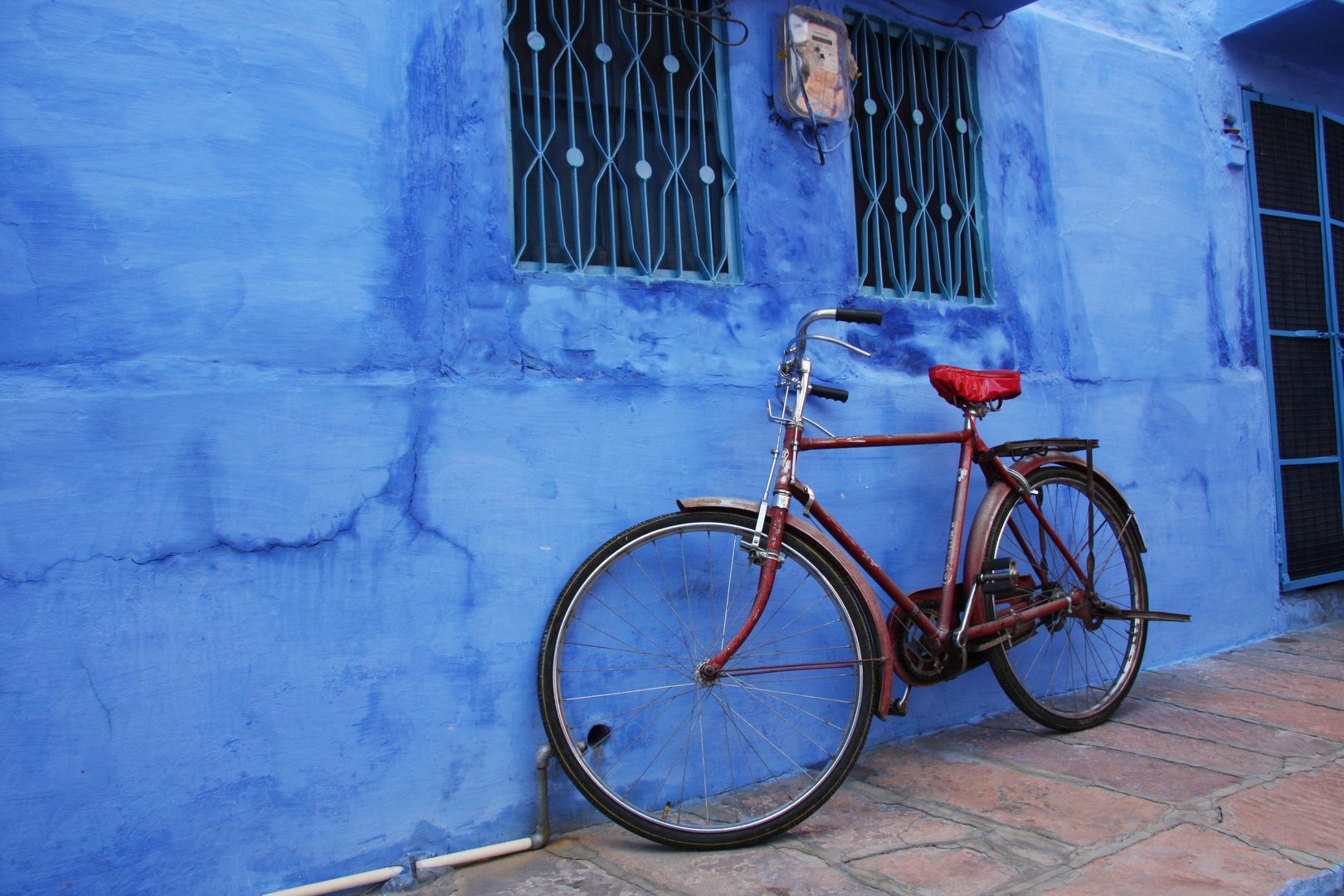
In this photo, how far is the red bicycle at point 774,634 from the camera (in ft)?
8.27

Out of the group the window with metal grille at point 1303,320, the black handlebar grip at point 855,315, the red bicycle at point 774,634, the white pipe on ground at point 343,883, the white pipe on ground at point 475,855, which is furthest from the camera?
the window with metal grille at point 1303,320

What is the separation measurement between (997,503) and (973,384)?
0.44 metres

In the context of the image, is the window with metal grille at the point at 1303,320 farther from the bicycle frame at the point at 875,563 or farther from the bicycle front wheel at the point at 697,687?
the bicycle front wheel at the point at 697,687

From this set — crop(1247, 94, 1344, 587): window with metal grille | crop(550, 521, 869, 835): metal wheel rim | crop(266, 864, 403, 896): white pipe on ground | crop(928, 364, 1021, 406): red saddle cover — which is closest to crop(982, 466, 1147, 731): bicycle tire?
crop(928, 364, 1021, 406): red saddle cover

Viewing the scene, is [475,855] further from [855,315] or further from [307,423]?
[855,315]

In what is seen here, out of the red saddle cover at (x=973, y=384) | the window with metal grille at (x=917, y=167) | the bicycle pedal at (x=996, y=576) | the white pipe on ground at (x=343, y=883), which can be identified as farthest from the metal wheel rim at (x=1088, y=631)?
the white pipe on ground at (x=343, y=883)

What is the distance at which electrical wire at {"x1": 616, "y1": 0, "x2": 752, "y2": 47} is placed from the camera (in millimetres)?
2891

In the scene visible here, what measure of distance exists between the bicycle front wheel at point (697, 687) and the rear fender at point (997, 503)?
0.50m

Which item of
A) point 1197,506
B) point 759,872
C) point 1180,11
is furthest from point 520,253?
point 1180,11

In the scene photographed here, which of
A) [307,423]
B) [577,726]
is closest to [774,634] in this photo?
[577,726]

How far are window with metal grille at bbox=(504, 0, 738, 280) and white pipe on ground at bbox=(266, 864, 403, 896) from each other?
172cm

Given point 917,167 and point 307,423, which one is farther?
point 917,167

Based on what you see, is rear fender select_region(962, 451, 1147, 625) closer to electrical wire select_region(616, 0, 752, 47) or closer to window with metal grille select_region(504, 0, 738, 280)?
window with metal grille select_region(504, 0, 738, 280)

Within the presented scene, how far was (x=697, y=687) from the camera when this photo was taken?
280 cm
